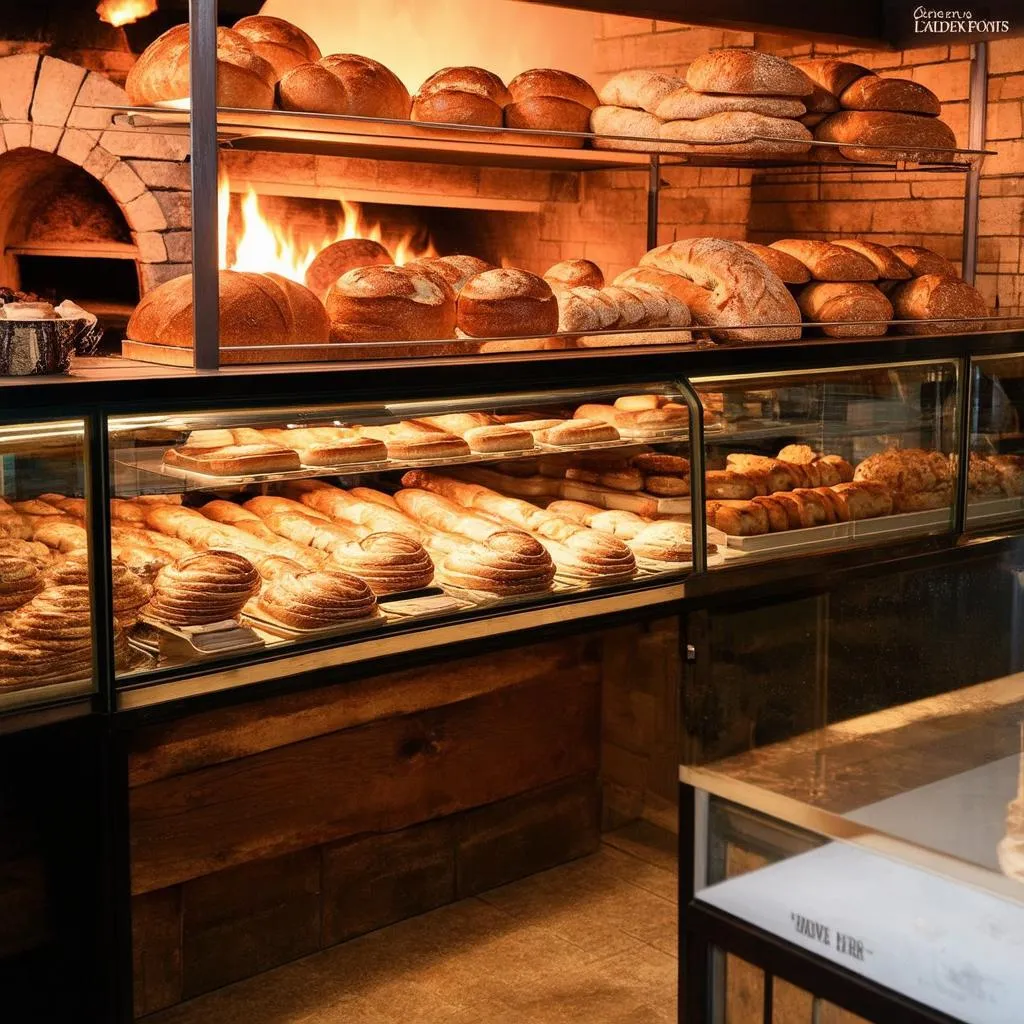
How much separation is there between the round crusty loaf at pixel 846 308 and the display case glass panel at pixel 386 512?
74 cm

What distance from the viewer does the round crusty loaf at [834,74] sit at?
3998mm

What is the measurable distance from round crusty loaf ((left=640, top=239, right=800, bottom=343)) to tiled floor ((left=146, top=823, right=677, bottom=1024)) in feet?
5.01

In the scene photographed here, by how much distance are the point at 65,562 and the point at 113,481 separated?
17 centimetres

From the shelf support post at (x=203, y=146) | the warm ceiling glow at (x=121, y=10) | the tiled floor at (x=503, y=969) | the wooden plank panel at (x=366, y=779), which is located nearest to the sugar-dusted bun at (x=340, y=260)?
the shelf support post at (x=203, y=146)

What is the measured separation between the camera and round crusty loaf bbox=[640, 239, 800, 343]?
3.61 m

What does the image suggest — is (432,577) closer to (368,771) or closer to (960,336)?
(368,771)

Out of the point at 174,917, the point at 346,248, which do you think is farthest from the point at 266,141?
the point at 174,917

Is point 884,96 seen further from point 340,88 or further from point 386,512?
point 386,512

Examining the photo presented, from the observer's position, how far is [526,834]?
3.76m

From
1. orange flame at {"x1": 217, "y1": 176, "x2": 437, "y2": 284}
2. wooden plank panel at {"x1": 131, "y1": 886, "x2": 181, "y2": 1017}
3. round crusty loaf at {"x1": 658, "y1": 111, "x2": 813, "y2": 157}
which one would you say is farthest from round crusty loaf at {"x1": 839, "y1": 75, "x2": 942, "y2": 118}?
wooden plank panel at {"x1": 131, "y1": 886, "x2": 181, "y2": 1017}

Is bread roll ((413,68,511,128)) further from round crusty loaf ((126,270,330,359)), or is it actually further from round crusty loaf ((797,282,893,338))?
round crusty loaf ((797,282,893,338))

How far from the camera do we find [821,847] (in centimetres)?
149

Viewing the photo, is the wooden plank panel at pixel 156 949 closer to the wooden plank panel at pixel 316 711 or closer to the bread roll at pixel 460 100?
the wooden plank panel at pixel 316 711

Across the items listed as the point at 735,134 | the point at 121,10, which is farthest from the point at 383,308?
the point at 121,10
